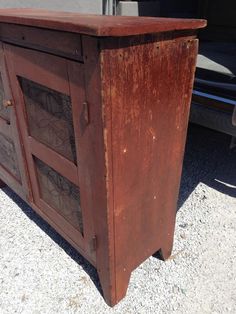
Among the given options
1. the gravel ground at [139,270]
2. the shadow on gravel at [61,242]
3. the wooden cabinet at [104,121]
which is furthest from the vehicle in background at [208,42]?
the shadow on gravel at [61,242]

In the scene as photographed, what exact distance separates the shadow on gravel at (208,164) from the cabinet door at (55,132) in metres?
1.00

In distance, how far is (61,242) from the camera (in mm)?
1989

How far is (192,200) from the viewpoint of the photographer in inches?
94.3

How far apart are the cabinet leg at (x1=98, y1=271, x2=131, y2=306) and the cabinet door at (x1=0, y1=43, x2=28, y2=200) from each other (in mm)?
779

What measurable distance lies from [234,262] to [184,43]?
1.32 meters

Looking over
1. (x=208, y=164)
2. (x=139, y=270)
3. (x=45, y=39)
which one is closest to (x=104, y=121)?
(x=45, y=39)

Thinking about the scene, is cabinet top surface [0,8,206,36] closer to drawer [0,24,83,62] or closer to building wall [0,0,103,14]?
drawer [0,24,83,62]

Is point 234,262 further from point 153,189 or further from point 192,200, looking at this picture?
point 153,189

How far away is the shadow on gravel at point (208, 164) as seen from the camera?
2.57m

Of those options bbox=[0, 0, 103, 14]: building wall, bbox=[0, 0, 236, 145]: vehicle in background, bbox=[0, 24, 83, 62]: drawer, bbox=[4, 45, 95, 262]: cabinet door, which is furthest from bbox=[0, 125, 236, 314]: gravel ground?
bbox=[0, 0, 103, 14]: building wall

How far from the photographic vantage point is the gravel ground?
1.61m

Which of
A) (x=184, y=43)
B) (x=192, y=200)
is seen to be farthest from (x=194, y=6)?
(x=184, y=43)

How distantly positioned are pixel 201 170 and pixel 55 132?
1.70m

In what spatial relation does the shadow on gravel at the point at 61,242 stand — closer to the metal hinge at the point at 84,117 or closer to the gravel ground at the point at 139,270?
the gravel ground at the point at 139,270
